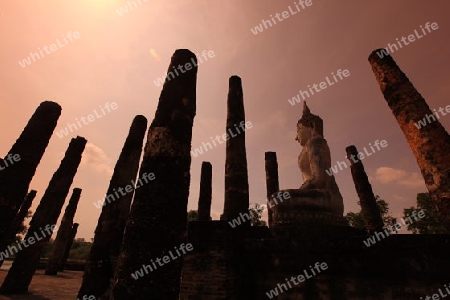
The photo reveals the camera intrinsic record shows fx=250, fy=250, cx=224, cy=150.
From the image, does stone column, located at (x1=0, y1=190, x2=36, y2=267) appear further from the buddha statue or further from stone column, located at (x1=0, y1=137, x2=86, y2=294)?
the buddha statue

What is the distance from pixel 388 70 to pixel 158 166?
6.59m

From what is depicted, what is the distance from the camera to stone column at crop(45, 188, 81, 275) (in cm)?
1459

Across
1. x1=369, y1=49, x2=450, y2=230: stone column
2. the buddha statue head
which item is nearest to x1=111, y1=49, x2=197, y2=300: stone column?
x1=369, y1=49, x2=450, y2=230: stone column

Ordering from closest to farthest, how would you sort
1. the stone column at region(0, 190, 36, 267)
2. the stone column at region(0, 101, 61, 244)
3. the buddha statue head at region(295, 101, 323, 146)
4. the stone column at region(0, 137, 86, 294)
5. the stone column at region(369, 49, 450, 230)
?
the stone column at region(369, 49, 450, 230) → the stone column at region(0, 101, 61, 244) → the stone column at region(0, 137, 86, 294) → the buddha statue head at region(295, 101, 323, 146) → the stone column at region(0, 190, 36, 267)

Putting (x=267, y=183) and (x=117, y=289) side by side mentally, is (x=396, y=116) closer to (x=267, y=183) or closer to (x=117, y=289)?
(x=117, y=289)

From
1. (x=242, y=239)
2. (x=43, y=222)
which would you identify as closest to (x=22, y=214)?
(x=43, y=222)

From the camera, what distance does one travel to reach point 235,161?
895 cm

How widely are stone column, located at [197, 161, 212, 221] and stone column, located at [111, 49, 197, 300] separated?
1018 cm

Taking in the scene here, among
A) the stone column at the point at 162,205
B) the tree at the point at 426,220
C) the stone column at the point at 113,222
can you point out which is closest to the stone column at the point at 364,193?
the stone column at the point at 113,222

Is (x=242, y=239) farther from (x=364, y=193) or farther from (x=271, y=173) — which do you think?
(x=364, y=193)

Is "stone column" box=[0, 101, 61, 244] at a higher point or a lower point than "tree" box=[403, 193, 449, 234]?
lower

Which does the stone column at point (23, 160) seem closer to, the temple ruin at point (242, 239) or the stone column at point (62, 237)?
the temple ruin at point (242, 239)

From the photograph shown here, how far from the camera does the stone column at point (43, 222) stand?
26.0ft

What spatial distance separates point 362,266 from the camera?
4.21 meters
